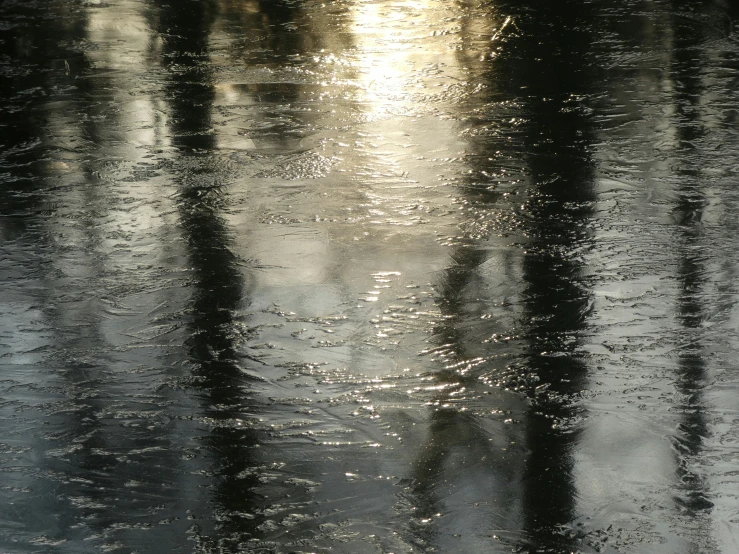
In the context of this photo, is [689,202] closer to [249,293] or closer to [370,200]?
[370,200]

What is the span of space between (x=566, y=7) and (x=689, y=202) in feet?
14.1

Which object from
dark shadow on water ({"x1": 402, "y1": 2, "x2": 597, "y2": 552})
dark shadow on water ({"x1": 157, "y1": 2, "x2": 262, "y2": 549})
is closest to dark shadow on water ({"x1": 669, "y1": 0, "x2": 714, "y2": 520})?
dark shadow on water ({"x1": 402, "y1": 2, "x2": 597, "y2": 552})

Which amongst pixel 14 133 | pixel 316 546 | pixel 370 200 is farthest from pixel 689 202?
pixel 14 133

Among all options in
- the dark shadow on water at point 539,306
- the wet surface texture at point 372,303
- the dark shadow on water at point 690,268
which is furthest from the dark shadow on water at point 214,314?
the dark shadow on water at point 690,268

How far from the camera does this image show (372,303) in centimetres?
380

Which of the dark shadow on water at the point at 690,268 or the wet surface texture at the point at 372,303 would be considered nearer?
the wet surface texture at the point at 372,303

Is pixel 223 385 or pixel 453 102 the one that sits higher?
pixel 453 102

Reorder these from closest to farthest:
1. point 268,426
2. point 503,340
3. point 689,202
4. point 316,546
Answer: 1. point 316,546
2. point 268,426
3. point 503,340
4. point 689,202

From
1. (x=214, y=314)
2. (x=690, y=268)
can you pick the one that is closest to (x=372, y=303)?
(x=214, y=314)

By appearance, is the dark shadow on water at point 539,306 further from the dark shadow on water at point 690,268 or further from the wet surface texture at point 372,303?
the dark shadow on water at point 690,268

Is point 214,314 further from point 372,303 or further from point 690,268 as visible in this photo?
point 690,268

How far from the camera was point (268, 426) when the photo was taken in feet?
10.1

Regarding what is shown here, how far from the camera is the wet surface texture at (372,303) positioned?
273 centimetres

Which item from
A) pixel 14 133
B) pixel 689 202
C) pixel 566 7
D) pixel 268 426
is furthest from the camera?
pixel 566 7
